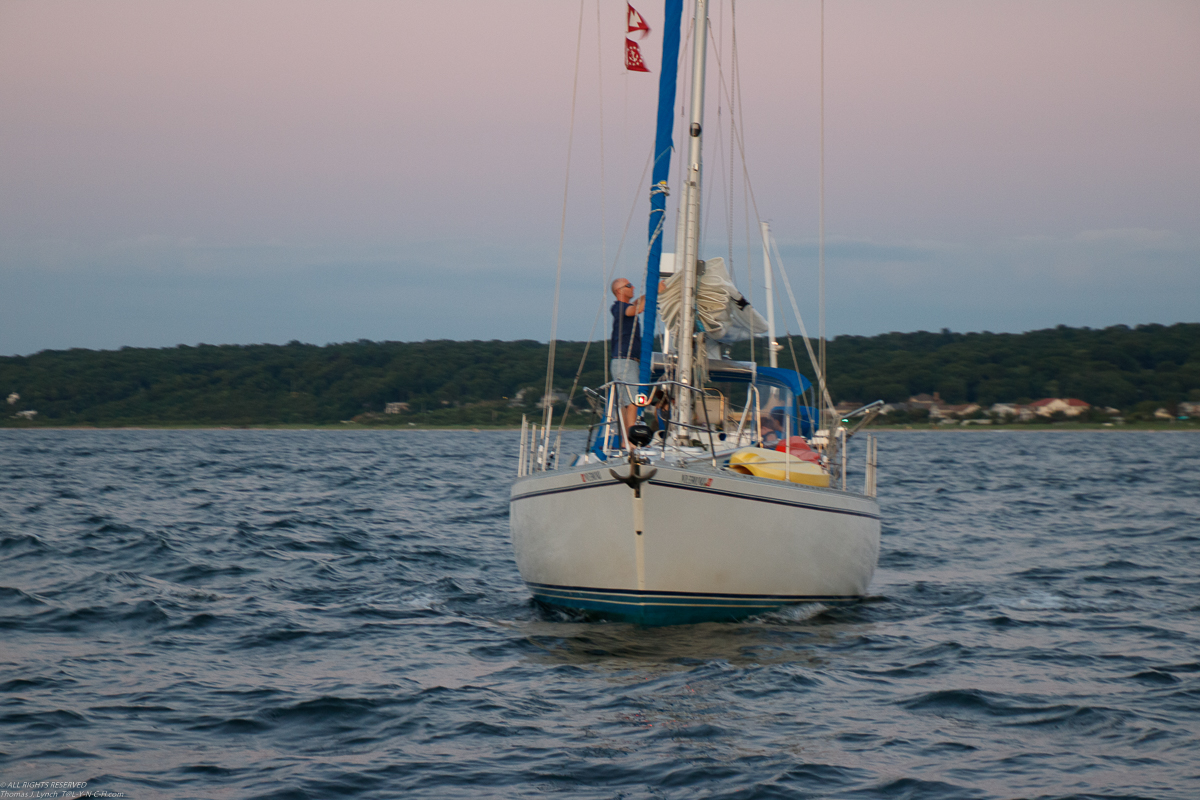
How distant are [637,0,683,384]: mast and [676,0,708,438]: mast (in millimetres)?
304

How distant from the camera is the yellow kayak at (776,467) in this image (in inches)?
358

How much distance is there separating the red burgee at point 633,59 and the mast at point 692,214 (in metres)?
0.73

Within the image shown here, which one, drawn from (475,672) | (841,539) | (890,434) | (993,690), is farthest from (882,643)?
(890,434)

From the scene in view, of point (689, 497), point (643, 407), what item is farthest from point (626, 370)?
point (689, 497)

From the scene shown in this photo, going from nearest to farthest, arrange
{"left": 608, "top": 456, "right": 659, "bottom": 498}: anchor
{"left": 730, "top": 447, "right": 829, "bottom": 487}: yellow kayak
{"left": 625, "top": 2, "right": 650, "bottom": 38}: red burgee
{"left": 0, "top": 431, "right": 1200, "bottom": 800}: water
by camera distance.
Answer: {"left": 0, "top": 431, "right": 1200, "bottom": 800}: water, {"left": 608, "top": 456, "right": 659, "bottom": 498}: anchor, {"left": 730, "top": 447, "right": 829, "bottom": 487}: yellow kayak, {"left": 625, "top": 2, "right": 650, "bottom": 38}: red burgee

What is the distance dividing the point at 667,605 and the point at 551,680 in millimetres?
1454

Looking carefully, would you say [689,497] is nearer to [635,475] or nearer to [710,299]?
[635,475]

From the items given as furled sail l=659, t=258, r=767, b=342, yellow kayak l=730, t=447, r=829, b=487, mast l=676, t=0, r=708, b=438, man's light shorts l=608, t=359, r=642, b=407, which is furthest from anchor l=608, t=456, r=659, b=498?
furled sail l=659, t=258, r=767, b=342

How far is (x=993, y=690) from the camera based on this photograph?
290 inches

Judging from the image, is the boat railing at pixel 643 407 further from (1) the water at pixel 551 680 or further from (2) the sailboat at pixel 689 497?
(1) the water at pixel 551 680

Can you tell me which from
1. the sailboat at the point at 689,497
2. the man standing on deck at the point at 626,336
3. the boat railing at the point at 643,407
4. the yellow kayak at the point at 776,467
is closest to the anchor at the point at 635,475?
the sailboat at the point at 689,497

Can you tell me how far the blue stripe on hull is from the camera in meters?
8.73

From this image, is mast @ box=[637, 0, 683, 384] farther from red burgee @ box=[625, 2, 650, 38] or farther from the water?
A: the water

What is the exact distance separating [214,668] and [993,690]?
553 centimetres
